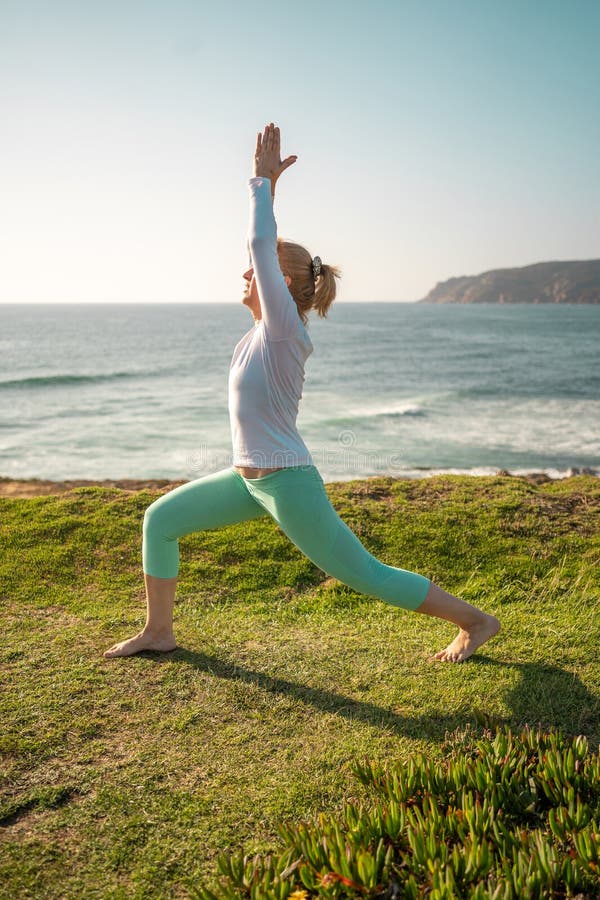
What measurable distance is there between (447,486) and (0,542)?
4075 millimetres

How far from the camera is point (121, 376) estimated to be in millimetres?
38125

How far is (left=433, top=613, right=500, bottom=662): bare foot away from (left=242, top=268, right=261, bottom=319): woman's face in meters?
2.08

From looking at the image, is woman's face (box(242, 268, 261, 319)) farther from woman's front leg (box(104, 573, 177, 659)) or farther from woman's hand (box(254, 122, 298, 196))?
woman's front leg (box(104, 573, 177, 659))

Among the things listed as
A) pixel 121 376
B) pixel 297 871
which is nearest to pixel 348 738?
pixel 297 871

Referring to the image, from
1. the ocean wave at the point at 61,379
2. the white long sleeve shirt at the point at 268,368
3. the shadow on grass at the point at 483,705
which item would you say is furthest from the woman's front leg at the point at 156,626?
the ocean wave at the point at 61,379

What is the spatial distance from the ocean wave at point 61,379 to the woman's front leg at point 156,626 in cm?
3201

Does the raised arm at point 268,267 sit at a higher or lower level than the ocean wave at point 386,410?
higher

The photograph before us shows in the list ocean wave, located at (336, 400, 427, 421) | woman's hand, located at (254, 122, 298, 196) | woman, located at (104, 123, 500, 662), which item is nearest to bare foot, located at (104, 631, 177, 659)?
woman, located at (104, 123, 500, 662)

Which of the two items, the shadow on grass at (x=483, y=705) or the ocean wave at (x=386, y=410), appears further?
the ocean wave at (x=386, y=410)

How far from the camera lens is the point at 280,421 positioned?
11.1ft

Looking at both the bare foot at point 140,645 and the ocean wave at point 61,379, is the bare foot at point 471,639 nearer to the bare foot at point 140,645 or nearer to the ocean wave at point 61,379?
the bare foot at point 140,645

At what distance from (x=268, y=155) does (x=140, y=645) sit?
272 centimetres

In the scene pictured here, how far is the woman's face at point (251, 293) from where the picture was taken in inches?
138

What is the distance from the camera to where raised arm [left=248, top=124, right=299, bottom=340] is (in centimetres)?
318
